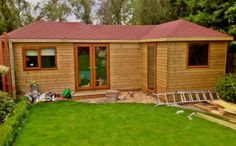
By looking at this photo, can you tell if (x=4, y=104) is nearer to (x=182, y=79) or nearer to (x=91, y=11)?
(x=182, y=79)

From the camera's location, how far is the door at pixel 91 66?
34.2 feet

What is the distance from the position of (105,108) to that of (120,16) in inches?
821

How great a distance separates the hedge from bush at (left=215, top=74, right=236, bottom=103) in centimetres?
704

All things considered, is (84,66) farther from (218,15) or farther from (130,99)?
(218,15)

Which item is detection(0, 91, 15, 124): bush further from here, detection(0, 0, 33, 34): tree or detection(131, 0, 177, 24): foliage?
detection(0, 0, 33, 34): tree

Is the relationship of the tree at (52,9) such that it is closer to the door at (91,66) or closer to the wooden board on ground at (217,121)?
the door at (91,66)

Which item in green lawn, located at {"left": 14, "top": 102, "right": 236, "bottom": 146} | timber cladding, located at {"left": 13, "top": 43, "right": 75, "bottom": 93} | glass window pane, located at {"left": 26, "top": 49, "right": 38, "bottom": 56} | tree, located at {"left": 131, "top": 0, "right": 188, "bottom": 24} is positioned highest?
tree, located at {"left": 131, "top": 0, "right": 188, "bottom": 24}

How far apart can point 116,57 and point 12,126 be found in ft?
20.0

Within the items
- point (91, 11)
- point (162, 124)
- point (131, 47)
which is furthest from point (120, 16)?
point (162, 124)

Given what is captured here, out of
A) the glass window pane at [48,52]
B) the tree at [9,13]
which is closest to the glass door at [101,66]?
the glass window pane at [48,52]

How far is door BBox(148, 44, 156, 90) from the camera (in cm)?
993

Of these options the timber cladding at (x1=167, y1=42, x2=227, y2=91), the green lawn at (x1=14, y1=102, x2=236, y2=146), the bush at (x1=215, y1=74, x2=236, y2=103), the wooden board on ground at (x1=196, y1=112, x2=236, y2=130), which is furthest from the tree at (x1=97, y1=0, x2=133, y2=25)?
the wooden board on ground at (x1=196, y1=112, x2=236, y2=130)

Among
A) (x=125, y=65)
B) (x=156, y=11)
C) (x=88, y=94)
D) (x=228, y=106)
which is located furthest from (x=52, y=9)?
(x=228, y=106)

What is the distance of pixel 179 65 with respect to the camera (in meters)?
8.91
